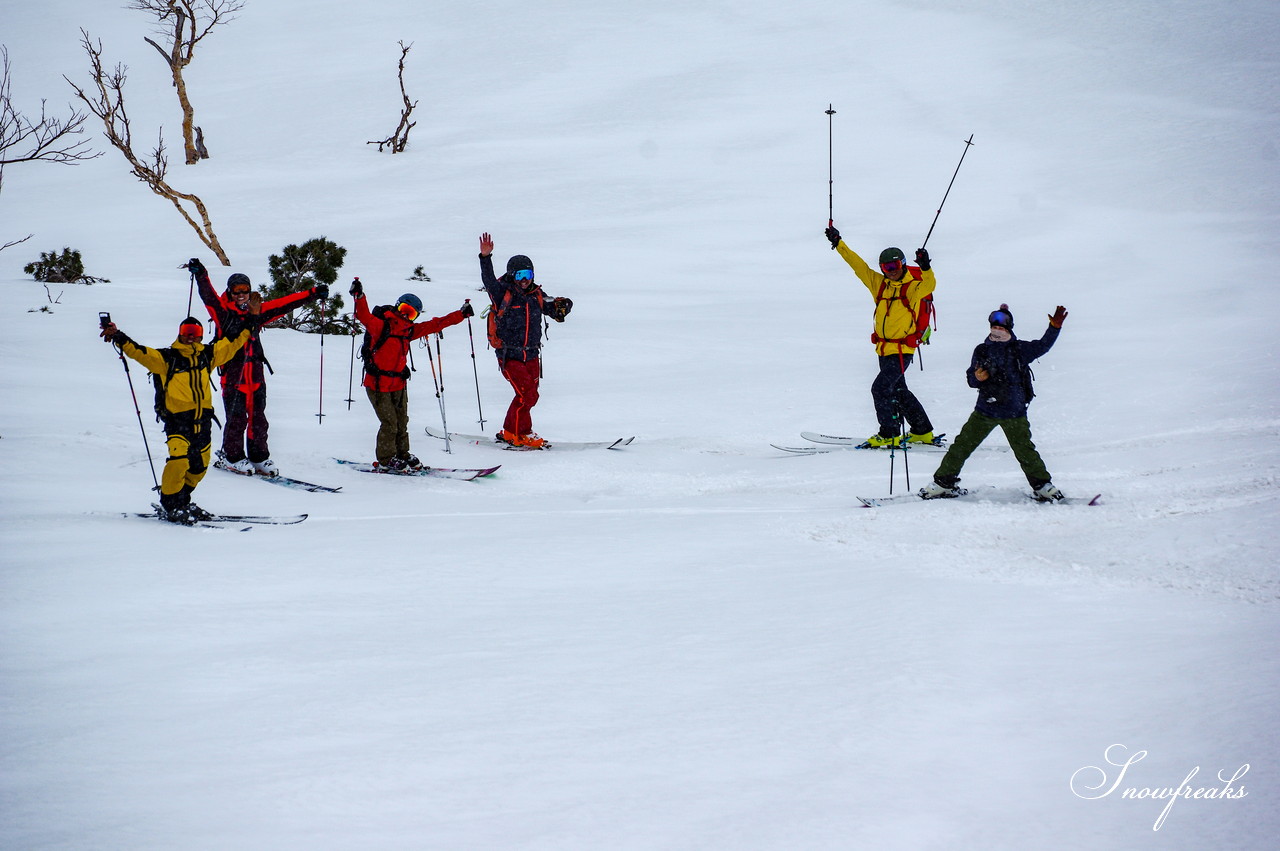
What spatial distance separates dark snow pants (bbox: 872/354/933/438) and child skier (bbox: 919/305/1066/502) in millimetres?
2345

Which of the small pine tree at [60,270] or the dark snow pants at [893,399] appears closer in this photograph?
the dark snow pants at [893,399]

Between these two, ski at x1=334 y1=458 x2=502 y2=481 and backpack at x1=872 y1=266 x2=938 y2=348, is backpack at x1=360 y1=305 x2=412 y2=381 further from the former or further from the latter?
backpack at x1=872 y1=266 x2=938 y2=348

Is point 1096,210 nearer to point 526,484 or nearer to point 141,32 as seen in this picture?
point 526,484

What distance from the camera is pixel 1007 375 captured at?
6.75 m

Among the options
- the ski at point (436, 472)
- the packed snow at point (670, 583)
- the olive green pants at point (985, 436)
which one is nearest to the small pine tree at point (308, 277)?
the packed snow at point (670, 583)

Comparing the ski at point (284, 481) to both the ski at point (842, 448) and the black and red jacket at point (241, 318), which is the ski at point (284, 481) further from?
the ski at point (842, 448)

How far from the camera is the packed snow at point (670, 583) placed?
291 centimetres

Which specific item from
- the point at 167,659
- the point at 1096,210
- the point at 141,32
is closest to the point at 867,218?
the point at 1096,210

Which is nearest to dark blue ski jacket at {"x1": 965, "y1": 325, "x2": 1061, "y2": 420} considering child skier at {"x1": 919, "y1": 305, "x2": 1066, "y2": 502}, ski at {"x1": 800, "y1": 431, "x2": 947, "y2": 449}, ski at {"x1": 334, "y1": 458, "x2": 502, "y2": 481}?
child skier at {"x1": 919, "y1": 305, "x2": 1066, "y2": 502}

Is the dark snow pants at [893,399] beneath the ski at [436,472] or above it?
above

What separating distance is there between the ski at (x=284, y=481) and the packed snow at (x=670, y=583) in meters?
0.23

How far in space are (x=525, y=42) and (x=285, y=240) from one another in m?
25.7

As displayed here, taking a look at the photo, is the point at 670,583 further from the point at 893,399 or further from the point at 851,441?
the point at 851,441

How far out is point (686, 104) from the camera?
36250 millimetres
